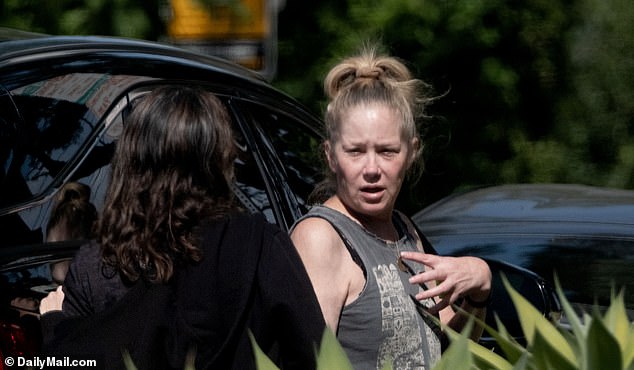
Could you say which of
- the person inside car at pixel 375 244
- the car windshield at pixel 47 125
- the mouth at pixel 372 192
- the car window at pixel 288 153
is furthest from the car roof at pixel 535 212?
the car windshield at pixel 47 125

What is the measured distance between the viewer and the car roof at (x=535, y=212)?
204 inches

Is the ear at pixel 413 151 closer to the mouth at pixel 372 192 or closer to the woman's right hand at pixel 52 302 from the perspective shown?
the mouth at pixel 372 192

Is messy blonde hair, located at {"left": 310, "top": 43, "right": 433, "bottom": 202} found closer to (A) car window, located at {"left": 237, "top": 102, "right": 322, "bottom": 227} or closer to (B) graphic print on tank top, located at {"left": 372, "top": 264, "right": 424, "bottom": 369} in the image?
(B) graphic print on tank top, located at {"left": 372, "top": 264, "right": 424, "bottom": 369}

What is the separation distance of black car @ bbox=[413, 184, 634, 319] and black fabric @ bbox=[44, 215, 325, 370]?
6.01 feet

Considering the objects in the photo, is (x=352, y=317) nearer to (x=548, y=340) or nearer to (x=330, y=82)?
(x=330, y=82)

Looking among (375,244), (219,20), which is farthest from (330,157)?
(219,20)

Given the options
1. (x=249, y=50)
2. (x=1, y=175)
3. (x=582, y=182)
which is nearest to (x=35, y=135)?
(x=1, y=175)

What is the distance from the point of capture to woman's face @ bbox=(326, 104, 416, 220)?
3.28m

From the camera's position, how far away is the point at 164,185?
2.98 m

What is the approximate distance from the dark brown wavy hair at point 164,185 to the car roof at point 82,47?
0.58 m

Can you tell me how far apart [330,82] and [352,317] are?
62cm

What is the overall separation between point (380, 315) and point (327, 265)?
17cm

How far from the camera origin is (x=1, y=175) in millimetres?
3309

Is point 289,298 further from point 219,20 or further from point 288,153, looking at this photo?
point 219,20
